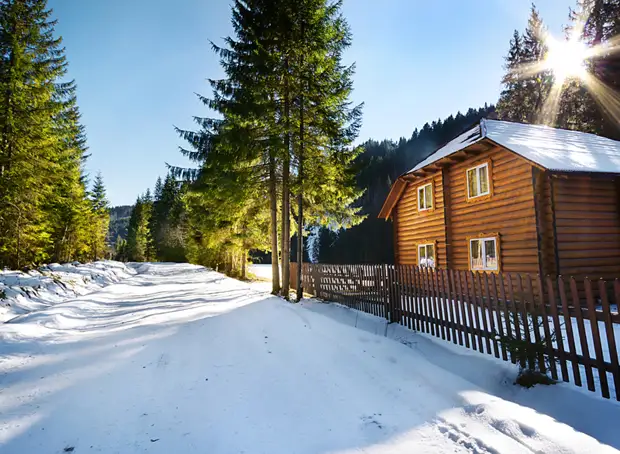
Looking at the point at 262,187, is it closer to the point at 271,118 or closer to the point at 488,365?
the point at 271,118

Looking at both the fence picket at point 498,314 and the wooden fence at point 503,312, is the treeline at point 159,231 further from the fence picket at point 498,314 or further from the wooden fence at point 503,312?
the fence picket at point 498,314

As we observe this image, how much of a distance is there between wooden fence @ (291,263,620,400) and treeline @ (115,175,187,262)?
41806 mm

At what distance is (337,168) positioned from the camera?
12.3m

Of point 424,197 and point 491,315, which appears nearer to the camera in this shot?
point 491,315

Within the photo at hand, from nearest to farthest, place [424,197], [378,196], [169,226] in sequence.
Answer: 1. [424,197]
2. [169,226]
3. [378,196]

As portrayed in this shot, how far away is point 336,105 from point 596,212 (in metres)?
10.2

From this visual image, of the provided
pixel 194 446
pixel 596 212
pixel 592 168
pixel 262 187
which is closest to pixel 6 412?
pixel 194 446

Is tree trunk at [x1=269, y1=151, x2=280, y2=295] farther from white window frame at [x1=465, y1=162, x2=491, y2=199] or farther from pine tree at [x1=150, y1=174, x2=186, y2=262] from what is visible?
pine tree at [x1=150, y1=174, x2=186, y2=262]

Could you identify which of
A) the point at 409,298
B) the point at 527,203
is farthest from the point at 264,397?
the point at 527,203

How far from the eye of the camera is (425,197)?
650 inches

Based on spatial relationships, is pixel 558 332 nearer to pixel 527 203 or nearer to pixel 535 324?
pixel 535 324

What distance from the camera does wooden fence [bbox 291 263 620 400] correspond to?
4.03 metres

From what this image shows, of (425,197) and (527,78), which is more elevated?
(527,78)

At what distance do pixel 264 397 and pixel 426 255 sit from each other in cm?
1442
